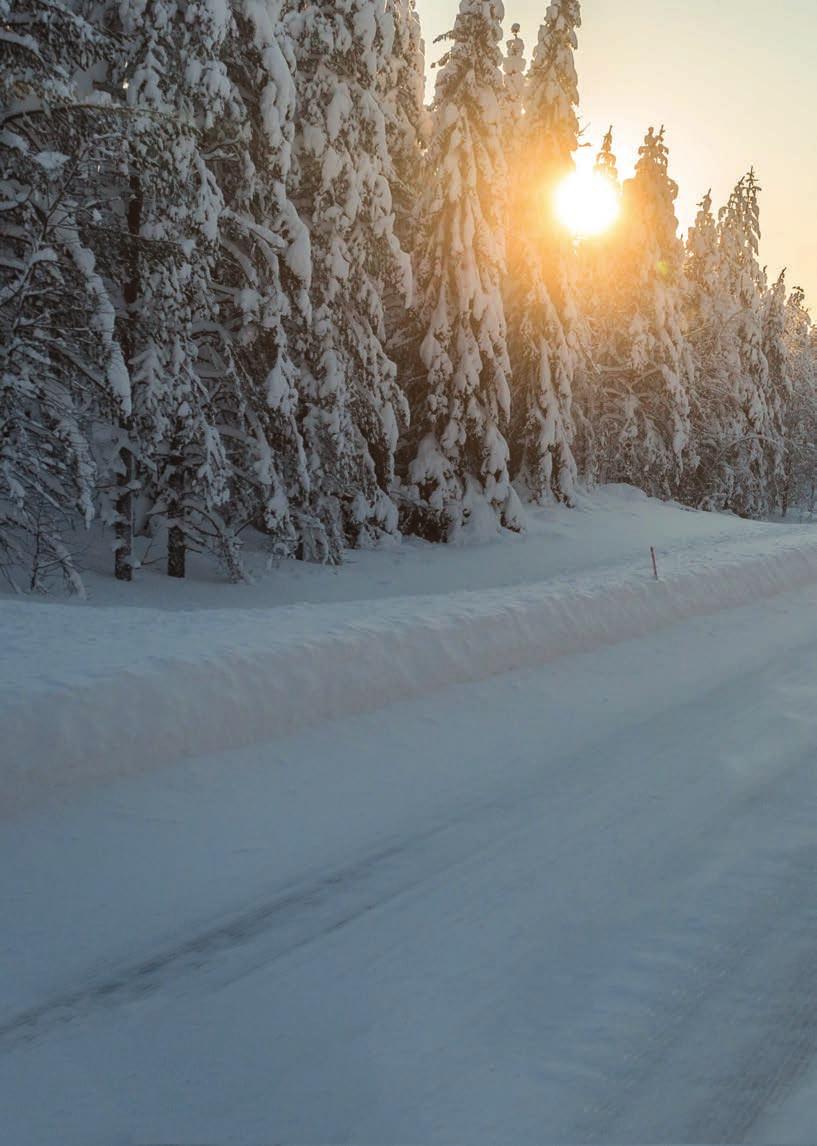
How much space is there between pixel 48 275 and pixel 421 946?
33.9ft

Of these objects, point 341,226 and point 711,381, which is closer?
point 341,226

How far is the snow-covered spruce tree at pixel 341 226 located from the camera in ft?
57.4

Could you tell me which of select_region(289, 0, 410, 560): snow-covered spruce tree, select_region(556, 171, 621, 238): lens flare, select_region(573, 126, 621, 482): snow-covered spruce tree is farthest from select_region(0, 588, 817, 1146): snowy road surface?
select_region(556, 171, 621, 238): lens flare

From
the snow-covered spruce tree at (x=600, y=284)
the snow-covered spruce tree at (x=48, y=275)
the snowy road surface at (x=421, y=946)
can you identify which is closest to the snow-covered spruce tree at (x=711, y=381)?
the snow-covered spruce tree at (x=600, y=284)

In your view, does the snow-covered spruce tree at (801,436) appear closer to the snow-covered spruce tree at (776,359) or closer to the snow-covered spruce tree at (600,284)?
the snow-covered spruce tree at (776,359)

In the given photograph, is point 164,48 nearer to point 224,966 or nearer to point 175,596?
point 175,596

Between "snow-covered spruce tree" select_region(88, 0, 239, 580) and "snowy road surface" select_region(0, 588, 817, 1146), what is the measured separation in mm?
8447

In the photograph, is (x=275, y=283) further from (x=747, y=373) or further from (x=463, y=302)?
(x=747, y=373)

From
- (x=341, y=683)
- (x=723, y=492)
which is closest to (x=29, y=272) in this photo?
(x=341, y=683)

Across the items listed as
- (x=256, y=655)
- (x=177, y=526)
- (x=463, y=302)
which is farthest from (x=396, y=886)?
(x=463, y=302)

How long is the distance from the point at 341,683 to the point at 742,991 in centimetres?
407

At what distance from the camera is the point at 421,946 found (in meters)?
3.85

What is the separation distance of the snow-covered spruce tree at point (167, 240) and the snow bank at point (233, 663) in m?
5.52

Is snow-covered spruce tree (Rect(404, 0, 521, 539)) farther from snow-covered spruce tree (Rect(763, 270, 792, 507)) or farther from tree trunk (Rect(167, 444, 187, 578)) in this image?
snow-covered spruce tree (Rect(763, 270, 792, 507))
